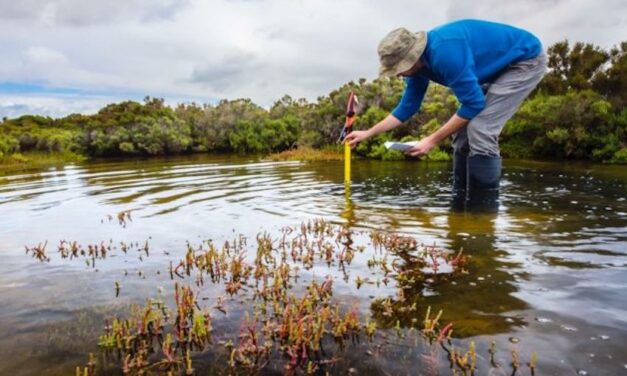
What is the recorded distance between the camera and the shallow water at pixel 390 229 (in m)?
3.54

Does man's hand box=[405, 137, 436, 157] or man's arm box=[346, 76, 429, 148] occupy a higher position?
man's arm box=[346, 76, 429, 148]

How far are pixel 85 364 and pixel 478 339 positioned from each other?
8.76 ft

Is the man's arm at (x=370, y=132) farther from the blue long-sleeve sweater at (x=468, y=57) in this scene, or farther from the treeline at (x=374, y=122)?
the treeline at (x=374, y=122)

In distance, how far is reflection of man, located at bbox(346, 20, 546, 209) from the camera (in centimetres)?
617

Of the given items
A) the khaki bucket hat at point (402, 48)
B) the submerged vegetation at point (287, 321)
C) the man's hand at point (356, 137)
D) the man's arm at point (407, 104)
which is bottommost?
the submerged vegetation at point (287, 321)

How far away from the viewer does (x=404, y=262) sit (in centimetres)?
554

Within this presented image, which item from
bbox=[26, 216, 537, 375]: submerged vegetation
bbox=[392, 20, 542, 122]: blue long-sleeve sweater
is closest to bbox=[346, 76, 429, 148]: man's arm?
bbox=[392, 20, 542, 122]: blue long-sleeve sweater

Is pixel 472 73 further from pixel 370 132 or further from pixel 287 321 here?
pixel 287 321

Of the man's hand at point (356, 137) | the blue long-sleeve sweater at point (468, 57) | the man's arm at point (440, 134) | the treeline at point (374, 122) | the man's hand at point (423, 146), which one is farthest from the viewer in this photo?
the treeline at point (374, 122)

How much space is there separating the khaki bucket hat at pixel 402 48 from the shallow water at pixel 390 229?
7.56ft

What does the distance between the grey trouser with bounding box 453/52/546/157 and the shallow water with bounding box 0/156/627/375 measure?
1.22 m

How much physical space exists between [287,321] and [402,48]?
397cm

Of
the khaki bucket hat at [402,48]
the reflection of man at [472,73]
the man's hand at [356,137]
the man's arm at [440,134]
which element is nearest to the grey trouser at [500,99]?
the reflection of man at [472,73]

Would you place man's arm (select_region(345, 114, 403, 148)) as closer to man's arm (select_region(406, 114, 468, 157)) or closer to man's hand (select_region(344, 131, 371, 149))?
man's hand (select_region(344, 131, 371, 149))
